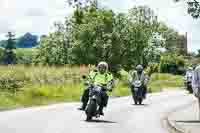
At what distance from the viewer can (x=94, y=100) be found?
21.9m

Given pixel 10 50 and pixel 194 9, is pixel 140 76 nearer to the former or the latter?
pixel 194 9

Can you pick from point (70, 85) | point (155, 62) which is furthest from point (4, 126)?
point (155, 62)

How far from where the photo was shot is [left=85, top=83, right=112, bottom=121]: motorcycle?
21859 millimetres

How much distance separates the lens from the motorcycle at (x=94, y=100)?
71.7 ft

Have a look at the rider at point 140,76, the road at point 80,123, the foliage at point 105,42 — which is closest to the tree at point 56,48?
the foliage at point 105,42

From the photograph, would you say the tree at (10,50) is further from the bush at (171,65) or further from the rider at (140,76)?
the rider at (140,76)

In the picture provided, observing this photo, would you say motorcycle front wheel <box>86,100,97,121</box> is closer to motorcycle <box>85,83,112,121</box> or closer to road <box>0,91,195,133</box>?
motorcycle <box>85,83,112,121</box>

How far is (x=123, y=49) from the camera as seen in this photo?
273ft

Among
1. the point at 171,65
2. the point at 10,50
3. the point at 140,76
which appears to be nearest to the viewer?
the point at 140,76

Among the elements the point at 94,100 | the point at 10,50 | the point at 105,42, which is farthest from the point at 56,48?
the point at 94,100

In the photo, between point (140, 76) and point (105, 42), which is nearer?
point (140, 76)

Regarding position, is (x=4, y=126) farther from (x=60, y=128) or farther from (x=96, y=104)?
(x=96, y=104)

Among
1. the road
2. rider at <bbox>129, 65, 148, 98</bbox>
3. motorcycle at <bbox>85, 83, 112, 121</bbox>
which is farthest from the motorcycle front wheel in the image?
rider at <bbox>129, 65, 148, 98</bbox>

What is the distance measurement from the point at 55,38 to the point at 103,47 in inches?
1465
